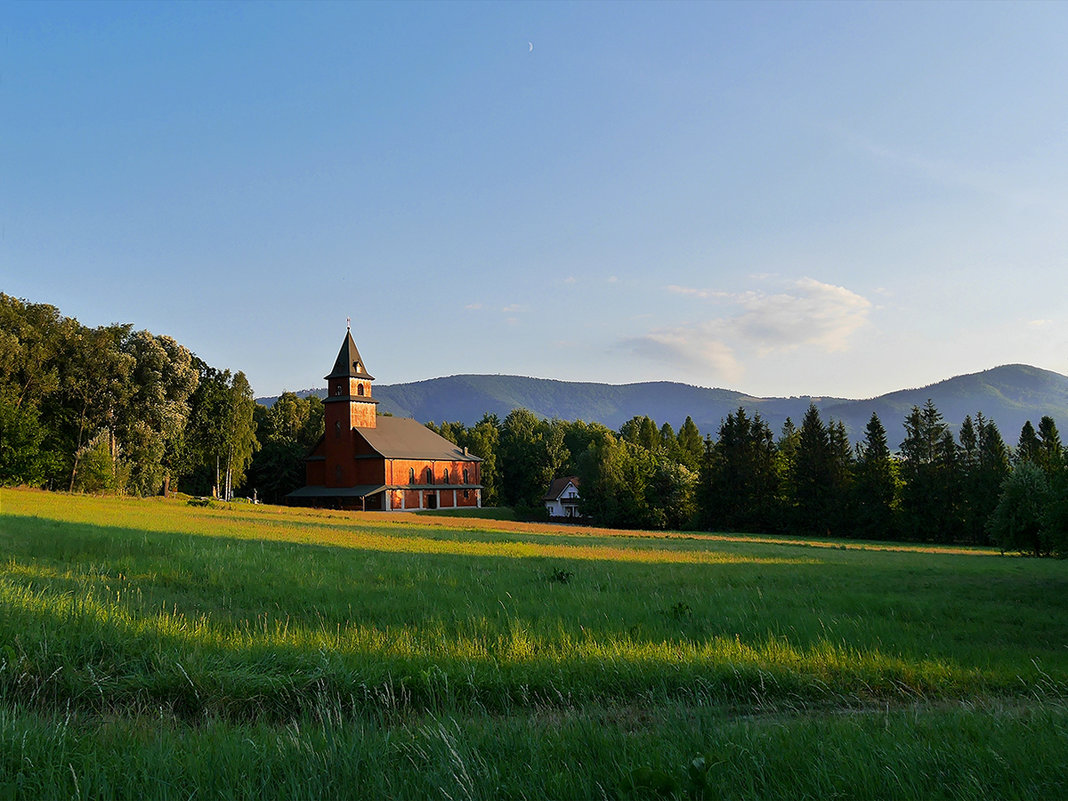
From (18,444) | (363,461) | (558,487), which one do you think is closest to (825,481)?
(558,487)

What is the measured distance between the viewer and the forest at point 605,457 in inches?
2055

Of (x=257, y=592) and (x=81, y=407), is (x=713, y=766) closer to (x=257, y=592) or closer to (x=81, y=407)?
(x=257, y=592)

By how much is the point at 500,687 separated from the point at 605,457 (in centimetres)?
7826

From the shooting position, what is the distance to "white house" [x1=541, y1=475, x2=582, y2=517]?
106 m

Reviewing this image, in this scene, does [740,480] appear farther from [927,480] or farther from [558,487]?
[558,487]

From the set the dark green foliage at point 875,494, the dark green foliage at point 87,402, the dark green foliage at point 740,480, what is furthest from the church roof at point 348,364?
the dark green foliage at point 875,494

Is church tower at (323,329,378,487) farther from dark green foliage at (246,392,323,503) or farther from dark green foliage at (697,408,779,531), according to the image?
dark green foliage at (697,408,779,531)

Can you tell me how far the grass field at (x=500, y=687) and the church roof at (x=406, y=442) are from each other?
75.1 meters

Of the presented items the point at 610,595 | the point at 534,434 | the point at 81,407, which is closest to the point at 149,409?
the point at 81,407

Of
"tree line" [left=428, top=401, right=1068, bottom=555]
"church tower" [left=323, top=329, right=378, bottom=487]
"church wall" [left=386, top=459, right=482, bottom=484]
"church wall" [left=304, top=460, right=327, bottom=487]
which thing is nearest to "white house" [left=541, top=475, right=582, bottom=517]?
"tree line" [left=428, top=401, right=1068, bottom=555]

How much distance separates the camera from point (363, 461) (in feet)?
289

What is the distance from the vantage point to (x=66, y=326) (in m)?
57.1

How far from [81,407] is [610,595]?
63042 millimetres

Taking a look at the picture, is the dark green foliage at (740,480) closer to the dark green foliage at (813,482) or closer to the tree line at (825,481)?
the tree line at (825,481)
